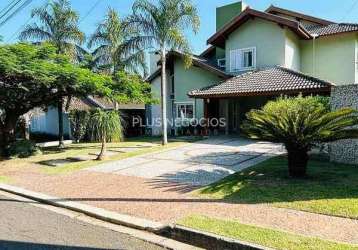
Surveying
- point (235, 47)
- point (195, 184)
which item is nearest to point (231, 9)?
point (235, 47)

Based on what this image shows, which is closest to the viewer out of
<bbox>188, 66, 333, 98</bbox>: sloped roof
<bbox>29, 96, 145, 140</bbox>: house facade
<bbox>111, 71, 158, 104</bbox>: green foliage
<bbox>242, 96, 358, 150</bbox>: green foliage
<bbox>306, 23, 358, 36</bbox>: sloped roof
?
<bbox>242, 96, 358, 150</bbox>: green foliage

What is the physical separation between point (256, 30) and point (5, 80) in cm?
1461

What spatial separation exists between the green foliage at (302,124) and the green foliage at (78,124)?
16.4 meters

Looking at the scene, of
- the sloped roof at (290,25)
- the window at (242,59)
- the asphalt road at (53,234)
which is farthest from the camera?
the window at (242,59)

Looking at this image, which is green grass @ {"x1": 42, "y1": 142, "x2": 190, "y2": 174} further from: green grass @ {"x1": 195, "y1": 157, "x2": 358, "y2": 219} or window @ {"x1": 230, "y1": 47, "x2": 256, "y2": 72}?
window @ {"x1": 230, "y1": 47, "x2": 256, "y2": 72}

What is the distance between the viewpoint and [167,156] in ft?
51.7

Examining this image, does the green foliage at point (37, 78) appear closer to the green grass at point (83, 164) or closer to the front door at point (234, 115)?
the green grass at point (83, 164)

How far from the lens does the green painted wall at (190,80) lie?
24.8 metres

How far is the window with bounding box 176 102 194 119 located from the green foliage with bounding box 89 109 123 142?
31.8 ft

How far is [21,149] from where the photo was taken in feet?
58.4

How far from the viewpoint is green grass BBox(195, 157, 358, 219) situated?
7945 mm

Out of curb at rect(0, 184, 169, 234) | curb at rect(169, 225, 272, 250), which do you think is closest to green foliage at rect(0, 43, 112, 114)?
curb at rect(0, 184, 169, 234)

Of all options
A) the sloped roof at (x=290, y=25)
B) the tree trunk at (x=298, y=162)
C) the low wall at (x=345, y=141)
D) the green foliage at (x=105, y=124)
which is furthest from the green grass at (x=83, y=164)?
the sloped roof at (x=290, y=25)

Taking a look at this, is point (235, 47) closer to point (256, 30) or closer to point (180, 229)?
point (256, 30)
